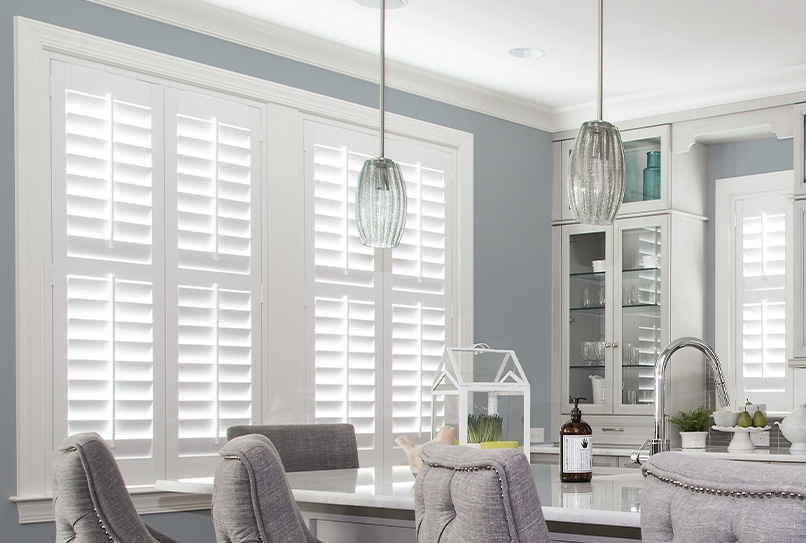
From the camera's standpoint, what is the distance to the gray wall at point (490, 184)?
3.71 metres

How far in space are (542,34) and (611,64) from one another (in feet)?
1.89

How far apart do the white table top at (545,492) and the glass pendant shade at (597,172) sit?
0.70 meters

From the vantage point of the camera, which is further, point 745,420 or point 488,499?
point 745,420

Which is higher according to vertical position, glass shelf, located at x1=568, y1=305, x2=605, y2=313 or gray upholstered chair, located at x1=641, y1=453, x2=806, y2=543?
glass shelf, located at x1=568, y1=305, x2=605, y2=313

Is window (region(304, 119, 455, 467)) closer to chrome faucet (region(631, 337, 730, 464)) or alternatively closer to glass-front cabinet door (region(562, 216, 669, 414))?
glass-front cabinet door (region(562, 216, 669, 414))

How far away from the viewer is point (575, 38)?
13.9ft

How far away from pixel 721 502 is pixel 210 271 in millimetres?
3079

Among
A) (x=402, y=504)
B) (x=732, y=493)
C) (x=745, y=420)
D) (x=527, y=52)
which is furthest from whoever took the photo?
(x=745, y=420)

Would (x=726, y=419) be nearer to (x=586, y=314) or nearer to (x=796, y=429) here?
(x=796, y=429)

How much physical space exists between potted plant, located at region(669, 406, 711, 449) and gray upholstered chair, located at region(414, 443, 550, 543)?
12.2 feet

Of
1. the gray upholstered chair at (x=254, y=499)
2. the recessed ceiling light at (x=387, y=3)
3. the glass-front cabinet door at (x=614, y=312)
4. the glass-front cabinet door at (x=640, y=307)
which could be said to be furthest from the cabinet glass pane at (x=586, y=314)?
the gray upholstered chair at (x=254, y=499)

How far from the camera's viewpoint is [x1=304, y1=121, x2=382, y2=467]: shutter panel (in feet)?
14.0

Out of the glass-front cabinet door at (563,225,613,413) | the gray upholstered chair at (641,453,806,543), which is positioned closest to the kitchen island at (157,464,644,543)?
the gray upholstered chair at (641,453,806,543)

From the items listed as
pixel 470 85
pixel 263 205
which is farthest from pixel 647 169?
pixel 263 205
